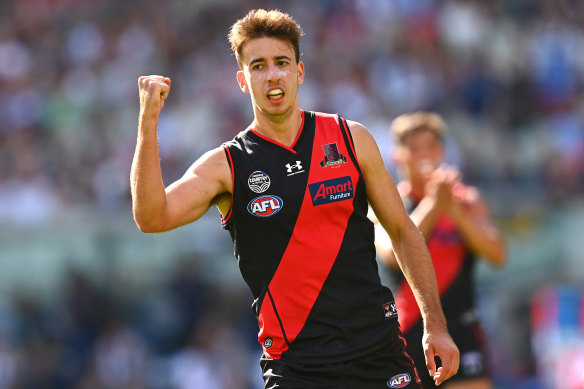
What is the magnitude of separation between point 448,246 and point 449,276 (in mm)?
224

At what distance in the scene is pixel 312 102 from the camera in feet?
50.2

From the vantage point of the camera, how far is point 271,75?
15.8ft

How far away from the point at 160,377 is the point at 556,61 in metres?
7.50

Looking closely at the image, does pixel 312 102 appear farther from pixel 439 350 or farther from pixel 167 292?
pixel 439 350

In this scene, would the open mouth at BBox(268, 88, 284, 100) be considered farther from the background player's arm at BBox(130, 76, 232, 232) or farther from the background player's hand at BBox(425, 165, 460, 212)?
the background player's hand at BBox(425, 165, 460, 212)

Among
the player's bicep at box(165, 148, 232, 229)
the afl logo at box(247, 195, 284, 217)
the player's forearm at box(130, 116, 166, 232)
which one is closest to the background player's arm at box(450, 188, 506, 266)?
the afl logo at box(247, 195, 284, 217)

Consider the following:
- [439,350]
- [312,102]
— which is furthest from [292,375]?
[312,102]

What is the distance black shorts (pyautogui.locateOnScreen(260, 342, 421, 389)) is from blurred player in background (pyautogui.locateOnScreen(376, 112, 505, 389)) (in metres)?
1.87

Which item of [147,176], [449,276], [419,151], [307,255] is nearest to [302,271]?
[307,255]

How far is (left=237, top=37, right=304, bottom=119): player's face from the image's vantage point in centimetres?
484

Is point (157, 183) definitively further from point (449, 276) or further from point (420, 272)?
point (449, 276)

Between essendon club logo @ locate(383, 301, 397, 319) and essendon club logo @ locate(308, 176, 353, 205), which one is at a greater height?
essendon club logo @ locate(308, 176, 353, 205)

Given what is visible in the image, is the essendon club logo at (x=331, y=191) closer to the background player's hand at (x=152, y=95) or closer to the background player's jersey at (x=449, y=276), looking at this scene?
the background player's hand at (x=152, y=95)

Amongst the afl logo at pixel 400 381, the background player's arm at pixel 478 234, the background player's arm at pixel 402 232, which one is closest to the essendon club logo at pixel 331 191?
the background player's arm at pixel 402 232
